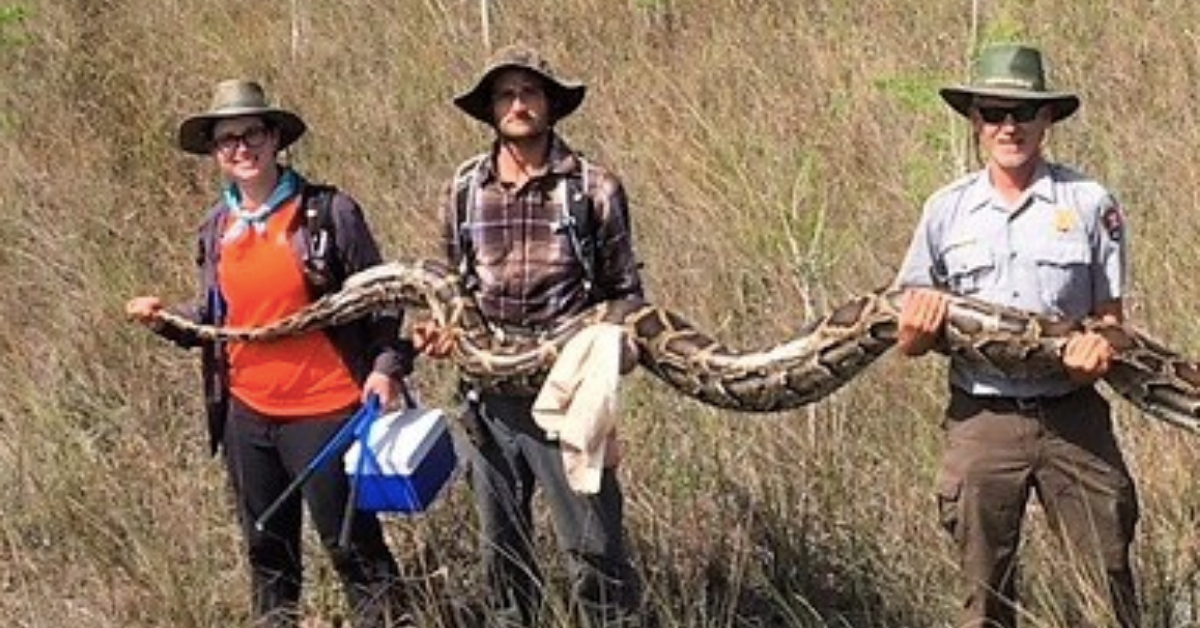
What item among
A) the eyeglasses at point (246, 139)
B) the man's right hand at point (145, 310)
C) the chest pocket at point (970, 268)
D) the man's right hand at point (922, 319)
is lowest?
the man's right hand at point (145, 310)

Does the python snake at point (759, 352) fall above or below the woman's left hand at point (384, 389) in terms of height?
above

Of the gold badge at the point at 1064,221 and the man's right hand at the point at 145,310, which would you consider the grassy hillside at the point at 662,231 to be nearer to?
the man's right hand at the point at 145,310

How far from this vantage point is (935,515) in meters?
5.07

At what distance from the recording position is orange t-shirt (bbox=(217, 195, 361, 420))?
4.88m

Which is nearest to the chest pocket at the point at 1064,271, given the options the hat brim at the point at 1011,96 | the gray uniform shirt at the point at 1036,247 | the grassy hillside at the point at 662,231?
the gray uniform shirt at the point at 1036,247

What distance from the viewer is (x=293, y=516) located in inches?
201

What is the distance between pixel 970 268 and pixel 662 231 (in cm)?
334

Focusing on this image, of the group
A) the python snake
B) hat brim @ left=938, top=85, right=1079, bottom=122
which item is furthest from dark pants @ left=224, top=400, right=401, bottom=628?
hat brim @ left=938, top=85, right=1079, bottom=122

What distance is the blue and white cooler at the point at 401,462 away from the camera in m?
4.62

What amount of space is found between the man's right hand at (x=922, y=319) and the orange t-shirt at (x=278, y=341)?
67.7 inches

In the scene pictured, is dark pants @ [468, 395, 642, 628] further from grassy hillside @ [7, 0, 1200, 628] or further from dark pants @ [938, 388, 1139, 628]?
dark pants @ [938, 388, 1139, 628]

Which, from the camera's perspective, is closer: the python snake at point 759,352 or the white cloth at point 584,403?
the python snake at point 759,352

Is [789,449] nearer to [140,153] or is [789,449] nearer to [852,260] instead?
[852,260]

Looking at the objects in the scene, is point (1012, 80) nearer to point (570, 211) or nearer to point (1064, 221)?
point (1064, 221)
